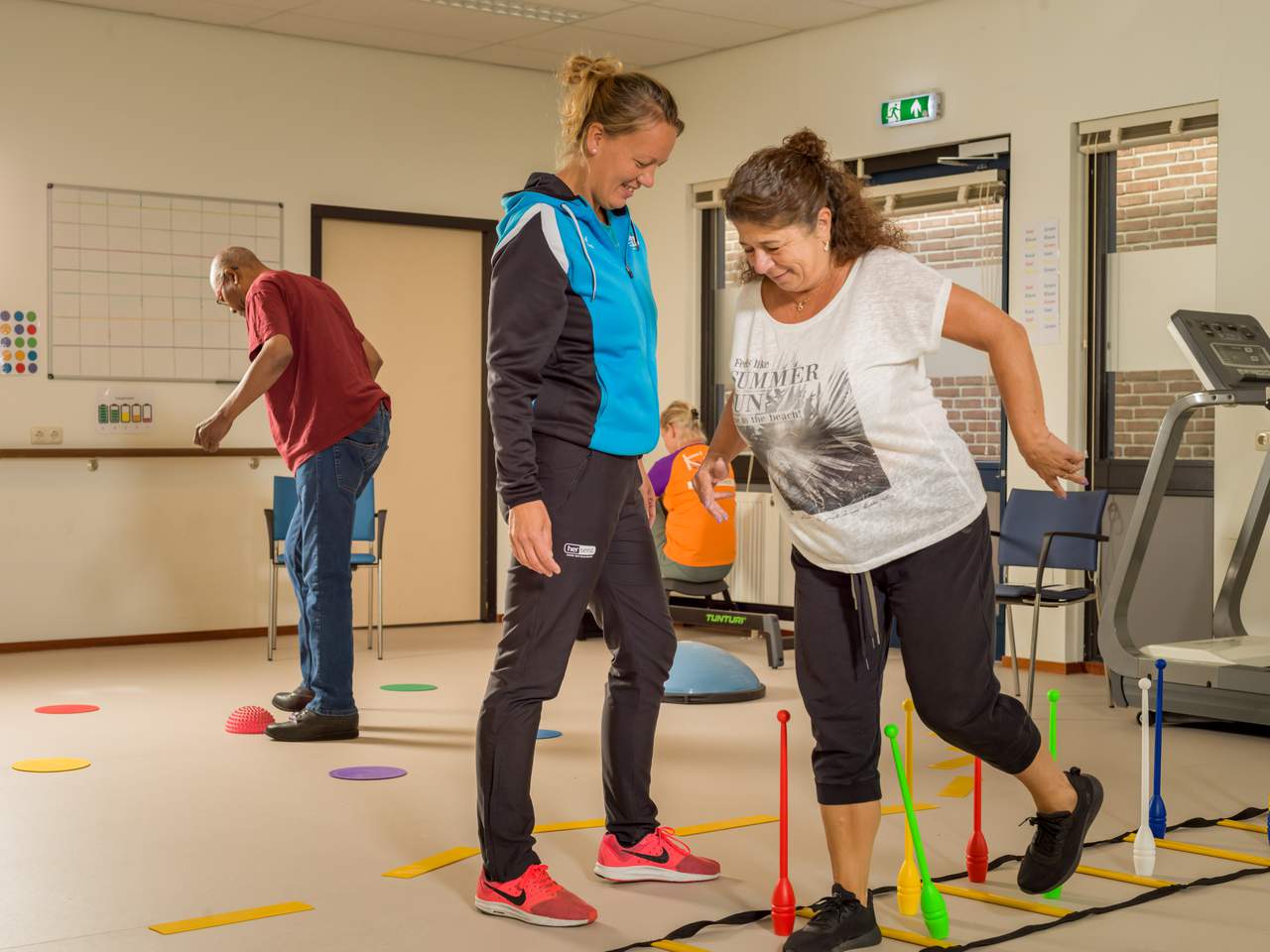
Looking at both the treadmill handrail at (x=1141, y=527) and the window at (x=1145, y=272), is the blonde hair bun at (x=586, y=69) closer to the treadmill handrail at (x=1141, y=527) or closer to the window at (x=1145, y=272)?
the treadmill handrail at (x=1141, y=527)

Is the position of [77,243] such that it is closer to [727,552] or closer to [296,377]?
[296,377]

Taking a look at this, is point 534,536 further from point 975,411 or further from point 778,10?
point 778,10

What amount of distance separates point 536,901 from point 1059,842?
933 mm

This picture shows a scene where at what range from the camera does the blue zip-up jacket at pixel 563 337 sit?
2.58 meters

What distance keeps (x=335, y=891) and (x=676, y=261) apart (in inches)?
203

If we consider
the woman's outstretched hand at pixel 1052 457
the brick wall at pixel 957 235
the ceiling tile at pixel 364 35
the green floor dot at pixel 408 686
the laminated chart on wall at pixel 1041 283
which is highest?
the ceiling tile at pixel 364 35

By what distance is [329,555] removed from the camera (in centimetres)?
437

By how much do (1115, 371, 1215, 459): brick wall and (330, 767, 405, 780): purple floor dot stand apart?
3.33 meters

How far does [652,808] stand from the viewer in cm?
303

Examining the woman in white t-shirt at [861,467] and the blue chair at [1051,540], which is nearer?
the woman in white t-shirt at [861,467]

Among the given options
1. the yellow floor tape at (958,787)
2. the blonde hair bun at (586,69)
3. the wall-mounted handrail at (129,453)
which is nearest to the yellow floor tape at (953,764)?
the yellow floor tape at (958,787)

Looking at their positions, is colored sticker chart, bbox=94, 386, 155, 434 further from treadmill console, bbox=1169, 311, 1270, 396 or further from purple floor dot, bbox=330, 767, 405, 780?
treadmill console, bbox=1169, 311, 1270, 396

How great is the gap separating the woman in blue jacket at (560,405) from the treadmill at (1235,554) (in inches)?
97.1

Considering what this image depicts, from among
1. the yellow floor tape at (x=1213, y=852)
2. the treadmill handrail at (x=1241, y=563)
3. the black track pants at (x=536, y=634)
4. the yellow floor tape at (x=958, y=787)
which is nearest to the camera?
the black track pants at (x=536, y=634)
